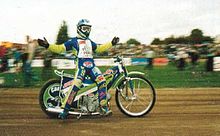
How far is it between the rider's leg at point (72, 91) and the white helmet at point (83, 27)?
2.27 ft

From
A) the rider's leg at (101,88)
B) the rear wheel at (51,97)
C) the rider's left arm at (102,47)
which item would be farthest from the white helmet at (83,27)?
the rear wheel at (51,97)

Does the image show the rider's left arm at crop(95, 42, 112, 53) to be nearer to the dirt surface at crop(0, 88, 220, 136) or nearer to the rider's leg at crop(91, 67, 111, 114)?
the rider's leg at crop(91, 67, 111, 114)

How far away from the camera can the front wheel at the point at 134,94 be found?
7.71 metres

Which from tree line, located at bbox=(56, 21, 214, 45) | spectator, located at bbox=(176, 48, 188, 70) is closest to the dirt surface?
spectator, located at bbox=(176, 48, 188, 70)

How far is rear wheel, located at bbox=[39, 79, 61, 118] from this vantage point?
24.8 ft

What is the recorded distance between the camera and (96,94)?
7500mm

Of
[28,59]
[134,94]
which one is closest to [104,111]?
[134,94]

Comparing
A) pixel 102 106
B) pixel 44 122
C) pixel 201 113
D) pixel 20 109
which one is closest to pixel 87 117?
pixel 102 106

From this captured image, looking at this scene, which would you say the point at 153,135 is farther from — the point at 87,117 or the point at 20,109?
the point at 20,109

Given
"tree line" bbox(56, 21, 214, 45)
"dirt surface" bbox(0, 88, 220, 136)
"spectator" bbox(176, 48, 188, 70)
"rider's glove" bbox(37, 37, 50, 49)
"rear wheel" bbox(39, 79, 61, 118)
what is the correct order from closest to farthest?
1. "dirt surface" bbox(0, 88, 220, 136)
2. "rider's glove" bbox(37, 37, 50, 49)
3. "rear wheel" bbox(39, 79, 61, 118)
4. "spectator" bbox(176, 48, 188, 70)
5. "tree line" bbox(56, 21, 214, 45)

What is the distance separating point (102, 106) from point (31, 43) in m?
7.33

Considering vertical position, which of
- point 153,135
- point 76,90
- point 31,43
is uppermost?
point 31,43

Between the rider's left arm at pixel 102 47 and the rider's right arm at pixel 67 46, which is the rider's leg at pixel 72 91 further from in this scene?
the rider's left arm at pixel 102 47

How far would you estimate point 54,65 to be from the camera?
60.8ft
